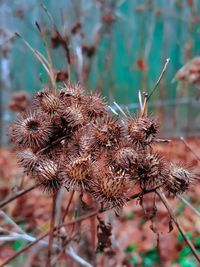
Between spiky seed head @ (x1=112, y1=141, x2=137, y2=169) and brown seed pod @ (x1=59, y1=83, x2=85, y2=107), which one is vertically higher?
brown seed pod @ (x1=59, y1=83, x2=85, y2=107)

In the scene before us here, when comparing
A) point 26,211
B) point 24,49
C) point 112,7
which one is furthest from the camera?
point 24,49

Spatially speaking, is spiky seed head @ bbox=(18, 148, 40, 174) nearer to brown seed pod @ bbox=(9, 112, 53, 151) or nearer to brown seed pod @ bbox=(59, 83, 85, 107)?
brown seed pod @ bbox=(9, 112, 53, 151)

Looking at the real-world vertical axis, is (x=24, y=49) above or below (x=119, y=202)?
above

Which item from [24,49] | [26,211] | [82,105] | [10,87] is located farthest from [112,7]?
[10,87]

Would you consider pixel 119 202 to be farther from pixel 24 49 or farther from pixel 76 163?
pixel 24 49

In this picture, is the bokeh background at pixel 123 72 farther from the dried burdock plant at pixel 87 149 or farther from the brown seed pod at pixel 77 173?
the brown seed pod at pixel 77 173

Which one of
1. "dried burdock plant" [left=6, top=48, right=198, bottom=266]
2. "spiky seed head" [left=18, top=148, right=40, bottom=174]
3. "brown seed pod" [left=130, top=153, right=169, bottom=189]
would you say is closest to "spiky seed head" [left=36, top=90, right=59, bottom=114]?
"dried burdock plant" [left=6, top=48, right=198, bottom=266]

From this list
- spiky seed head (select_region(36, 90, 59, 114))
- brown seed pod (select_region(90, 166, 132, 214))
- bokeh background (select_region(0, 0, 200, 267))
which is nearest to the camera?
brown seed pod (select_region(90, 166, 132, 214))
